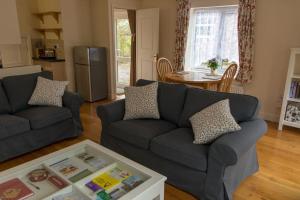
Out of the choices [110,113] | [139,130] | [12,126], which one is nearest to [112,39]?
[110,113]

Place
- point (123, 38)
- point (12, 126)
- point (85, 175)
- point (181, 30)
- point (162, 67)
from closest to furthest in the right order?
point (85, 175) < point (12, 126) < point (162, 67) < point (181, 30) < point (123, 38)

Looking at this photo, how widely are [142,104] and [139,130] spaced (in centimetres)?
40

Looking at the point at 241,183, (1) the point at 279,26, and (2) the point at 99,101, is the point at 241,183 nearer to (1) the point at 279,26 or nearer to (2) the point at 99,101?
(1) the point at 279,26

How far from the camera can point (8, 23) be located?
4453mm

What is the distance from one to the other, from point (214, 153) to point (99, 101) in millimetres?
3694

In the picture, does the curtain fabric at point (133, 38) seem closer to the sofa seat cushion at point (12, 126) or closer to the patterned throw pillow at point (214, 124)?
the sofa seat cushion at point (12, 126)

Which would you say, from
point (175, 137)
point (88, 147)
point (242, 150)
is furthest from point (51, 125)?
point (242, 150)

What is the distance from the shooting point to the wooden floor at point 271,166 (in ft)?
6.96

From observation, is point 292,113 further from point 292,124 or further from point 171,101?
point 171,101

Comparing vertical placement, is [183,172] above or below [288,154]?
above

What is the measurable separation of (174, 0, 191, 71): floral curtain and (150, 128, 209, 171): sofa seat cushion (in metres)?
2.71

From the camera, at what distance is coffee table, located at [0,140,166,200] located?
1511 mm

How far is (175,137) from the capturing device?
2191 mm

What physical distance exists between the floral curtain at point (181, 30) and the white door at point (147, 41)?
460 mm
